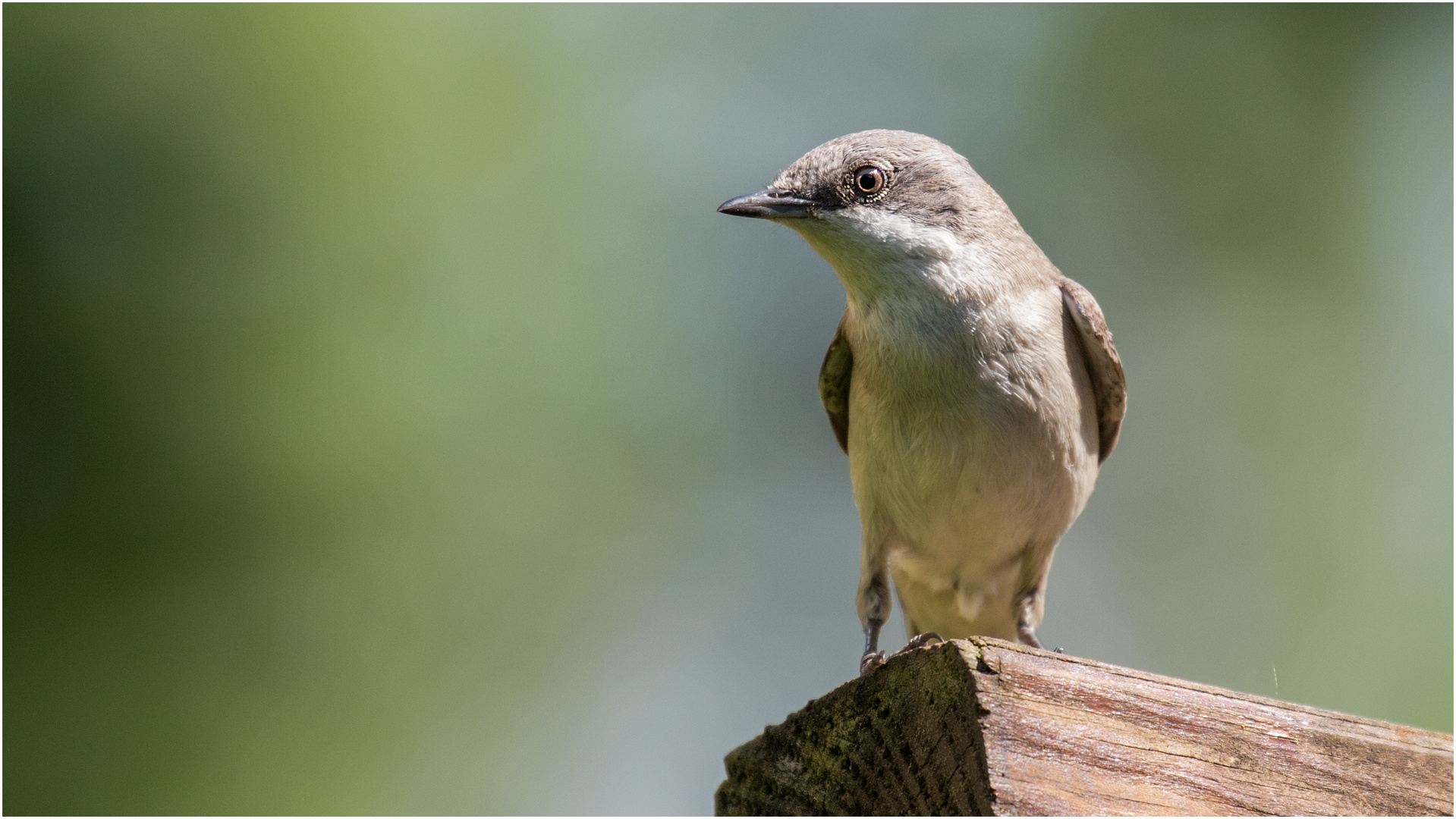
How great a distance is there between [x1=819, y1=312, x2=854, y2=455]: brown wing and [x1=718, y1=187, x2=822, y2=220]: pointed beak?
60 centimetres

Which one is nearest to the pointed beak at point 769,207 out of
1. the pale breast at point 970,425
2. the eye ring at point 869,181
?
the eye ring at point 869,181

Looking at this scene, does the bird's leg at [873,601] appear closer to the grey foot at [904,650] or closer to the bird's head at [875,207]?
the grey foot at [904,650]

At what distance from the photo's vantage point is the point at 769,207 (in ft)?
17.3

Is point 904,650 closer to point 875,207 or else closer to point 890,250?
point 890,250

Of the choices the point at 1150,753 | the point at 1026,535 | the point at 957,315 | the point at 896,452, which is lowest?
the point at 1150,753

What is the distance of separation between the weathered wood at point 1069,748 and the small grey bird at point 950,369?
200 centimetres

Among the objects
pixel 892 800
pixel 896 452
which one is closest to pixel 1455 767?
pixel 892 800

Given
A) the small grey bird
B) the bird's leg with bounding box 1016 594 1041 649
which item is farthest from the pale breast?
the bird's leg with bounding box 1016 594 1041 649

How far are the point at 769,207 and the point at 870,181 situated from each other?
48cm

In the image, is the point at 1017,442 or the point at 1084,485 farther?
the point at 1084,485

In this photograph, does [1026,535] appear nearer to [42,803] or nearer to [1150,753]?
[1150,753]

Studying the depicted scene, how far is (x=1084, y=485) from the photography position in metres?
5.35

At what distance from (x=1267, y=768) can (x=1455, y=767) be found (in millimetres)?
755

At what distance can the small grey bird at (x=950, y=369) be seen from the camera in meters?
4.95
